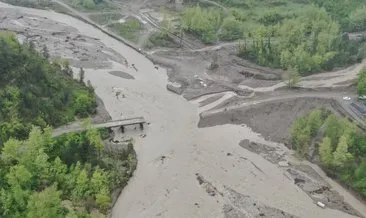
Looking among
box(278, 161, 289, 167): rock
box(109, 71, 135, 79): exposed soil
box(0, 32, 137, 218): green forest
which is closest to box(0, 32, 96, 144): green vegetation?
box(0, 32, 137, 218): green forest

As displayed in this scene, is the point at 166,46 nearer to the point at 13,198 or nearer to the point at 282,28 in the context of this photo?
the point at 282,28

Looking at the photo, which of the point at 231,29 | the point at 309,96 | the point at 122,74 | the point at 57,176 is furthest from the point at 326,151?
the point at 231,29

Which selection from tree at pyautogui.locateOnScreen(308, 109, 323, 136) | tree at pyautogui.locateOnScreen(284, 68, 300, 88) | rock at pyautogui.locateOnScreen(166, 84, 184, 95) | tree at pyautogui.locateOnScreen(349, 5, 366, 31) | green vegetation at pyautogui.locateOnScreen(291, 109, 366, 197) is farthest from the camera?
tree at pyautogui.locateOnScreen(349, 5, 366, 31)

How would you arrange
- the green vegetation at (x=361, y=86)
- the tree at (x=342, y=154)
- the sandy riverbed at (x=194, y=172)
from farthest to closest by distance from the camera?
1. the green vegetation at (x=361, y=86)
2. the tree at (x=342, y=154)
3. the sandy riverbed at (x=194, y=172)

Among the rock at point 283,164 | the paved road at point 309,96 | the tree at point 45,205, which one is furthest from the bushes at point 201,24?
the tree at point 45,205

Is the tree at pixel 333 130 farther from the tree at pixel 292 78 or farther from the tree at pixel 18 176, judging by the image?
the tree at pixel 18 176

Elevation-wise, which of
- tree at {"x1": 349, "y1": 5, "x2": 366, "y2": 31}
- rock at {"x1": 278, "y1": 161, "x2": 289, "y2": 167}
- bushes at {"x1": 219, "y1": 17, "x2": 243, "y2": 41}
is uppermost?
tree at {"x1": 349, "y1": 5, "x2": 366, "y2": 31}

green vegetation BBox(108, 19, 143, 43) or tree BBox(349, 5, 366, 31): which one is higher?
tree BBox(349, 5, 366, 31)

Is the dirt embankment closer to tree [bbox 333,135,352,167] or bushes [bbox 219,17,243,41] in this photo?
tree [bbox 333,135,352,167]
